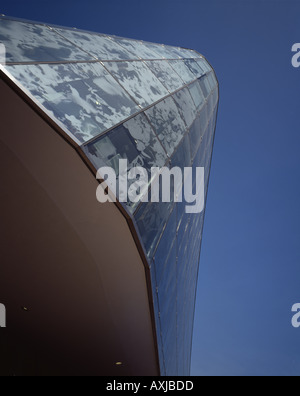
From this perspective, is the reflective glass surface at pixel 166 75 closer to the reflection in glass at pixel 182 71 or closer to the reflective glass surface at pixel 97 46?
the reflection in glass at pixel 182 71

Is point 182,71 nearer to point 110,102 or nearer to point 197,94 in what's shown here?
point 197,94

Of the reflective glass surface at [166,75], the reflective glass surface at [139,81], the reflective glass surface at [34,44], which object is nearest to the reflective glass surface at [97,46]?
the reflective glass surface at [139,81]

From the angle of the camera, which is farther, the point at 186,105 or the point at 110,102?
the point at 186,105

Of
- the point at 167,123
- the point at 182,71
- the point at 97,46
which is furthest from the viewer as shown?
the point at 182,71

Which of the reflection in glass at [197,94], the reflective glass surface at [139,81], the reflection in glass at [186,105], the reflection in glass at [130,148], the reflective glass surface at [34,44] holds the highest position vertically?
the reflection in glass at [197,94]

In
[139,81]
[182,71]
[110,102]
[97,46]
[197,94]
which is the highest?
[182,71]

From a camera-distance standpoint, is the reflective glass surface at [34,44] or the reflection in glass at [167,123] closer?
the reflective glass surface at [34,44]

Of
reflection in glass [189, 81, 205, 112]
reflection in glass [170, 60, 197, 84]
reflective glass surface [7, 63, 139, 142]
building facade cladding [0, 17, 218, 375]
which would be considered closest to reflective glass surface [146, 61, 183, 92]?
building facade cladding [0, 17, 218, 375]

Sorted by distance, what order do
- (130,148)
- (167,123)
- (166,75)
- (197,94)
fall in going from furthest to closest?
(197,94) < (166,75) < (167,123) < (130,148)

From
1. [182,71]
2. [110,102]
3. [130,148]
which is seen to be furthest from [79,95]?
[182,71]

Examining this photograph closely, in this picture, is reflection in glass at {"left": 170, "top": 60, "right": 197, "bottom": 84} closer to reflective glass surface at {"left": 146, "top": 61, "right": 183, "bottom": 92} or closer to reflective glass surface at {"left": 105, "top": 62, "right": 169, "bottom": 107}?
reflective glass surface at {"left": 146, "top": 61, "right": 183, "bottom": 92}

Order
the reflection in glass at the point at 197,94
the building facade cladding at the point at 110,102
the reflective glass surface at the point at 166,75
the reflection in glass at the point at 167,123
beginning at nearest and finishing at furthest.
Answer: the building facade cladding at the point at 110,102 < the reflection in glass at the point at 167,123 < the reflective glass surface at the point at 166,75 < the reflection in glass at the point at 197,94

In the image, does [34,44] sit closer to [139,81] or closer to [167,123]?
[139,81]

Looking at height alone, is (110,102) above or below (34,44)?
below
